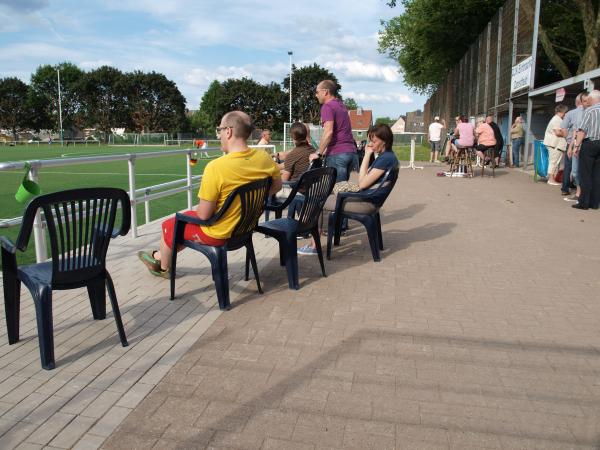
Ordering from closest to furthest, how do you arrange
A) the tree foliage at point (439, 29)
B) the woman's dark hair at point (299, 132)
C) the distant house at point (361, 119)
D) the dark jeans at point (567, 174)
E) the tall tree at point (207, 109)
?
the woman's dark hair at point (299, 132) → the dark jeans at point (567, 174) → the tree foliage at point (439, 29) → the tall tree at point (207, 109) → the distant house at point (361, 119)

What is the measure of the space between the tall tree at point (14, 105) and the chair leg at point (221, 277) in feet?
285

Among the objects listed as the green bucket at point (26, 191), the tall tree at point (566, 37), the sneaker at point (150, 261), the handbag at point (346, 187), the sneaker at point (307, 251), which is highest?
the tall tree at point (566, 37)

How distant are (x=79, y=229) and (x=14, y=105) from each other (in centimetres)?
9048

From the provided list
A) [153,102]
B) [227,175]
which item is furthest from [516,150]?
[153,102]

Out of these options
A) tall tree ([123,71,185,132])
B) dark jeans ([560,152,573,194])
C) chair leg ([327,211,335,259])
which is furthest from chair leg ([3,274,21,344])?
tall tree ([123,71,185,132])

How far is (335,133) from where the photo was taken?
22.1ft

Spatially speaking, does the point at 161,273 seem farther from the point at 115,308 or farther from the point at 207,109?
the point at 207,109

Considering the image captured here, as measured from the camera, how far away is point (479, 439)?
2562 mm

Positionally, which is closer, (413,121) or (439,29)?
(439,29)

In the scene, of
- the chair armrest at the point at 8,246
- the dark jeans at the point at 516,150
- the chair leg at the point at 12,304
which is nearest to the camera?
the chair armrest at the point at 8,246

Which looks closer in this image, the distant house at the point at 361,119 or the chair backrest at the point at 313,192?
the chair backrest at the point at 313,192

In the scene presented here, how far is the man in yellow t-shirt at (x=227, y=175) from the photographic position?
4074 millimetres

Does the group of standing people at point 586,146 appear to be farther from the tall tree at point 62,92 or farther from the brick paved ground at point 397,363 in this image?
the tall tree at point 62,92

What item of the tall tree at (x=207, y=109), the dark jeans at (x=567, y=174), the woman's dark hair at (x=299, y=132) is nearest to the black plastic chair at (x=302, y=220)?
the woman's dark hair at (x=299, y=132)
